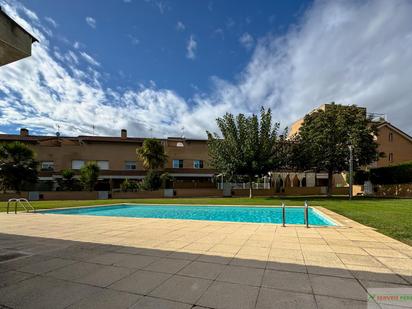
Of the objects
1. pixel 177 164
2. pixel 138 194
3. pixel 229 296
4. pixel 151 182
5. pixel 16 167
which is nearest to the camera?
pixel 229 296

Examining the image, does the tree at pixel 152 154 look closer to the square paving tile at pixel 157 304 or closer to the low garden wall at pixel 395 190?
the low garden wall at pixel 395 190

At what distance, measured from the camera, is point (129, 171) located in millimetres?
38969

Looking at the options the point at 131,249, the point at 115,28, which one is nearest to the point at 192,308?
the point at 131,249

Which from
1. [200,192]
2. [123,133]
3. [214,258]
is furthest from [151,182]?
[214,258]

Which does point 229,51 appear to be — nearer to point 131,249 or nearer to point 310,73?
point 310,73

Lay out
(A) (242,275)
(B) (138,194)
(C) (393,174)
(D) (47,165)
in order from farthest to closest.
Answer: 1. (D) (47,165)
2. (B) (138,194)
3. (C) (393,174)
4. (A) (242,275)

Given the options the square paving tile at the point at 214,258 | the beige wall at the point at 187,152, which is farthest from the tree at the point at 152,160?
the square paving tile at the point at 214,258

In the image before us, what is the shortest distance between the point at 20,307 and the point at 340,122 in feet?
103

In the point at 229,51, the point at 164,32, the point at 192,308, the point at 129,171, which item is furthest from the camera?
the point at 129,171

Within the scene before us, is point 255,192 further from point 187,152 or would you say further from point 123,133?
point 123,133

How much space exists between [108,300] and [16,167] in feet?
108

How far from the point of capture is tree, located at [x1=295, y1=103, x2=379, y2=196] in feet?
89.4

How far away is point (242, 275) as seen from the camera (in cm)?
438

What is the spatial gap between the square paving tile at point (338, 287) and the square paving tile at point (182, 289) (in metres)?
1.76
